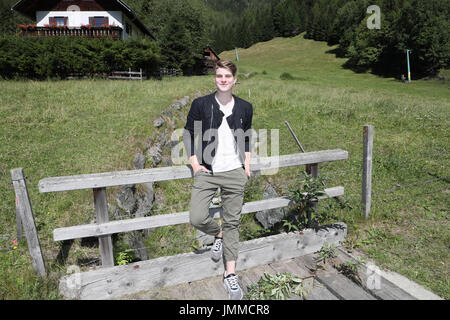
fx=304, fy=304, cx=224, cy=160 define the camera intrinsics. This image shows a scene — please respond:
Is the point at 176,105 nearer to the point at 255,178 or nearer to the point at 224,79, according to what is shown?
the point at 255,178

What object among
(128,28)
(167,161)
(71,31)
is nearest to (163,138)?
(167,161)

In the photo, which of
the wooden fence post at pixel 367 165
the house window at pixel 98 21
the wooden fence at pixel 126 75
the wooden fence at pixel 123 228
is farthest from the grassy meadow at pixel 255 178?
the house window at pixel 98 21

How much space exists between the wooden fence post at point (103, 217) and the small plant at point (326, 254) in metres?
2.60

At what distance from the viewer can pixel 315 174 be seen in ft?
14.4

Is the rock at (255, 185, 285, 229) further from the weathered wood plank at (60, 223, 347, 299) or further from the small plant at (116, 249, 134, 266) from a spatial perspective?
the small plant at (116, 249, 134, 266)

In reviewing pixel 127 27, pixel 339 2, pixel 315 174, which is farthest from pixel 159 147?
pixel 339 2

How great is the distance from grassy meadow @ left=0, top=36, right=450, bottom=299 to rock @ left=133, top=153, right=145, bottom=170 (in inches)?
7.2

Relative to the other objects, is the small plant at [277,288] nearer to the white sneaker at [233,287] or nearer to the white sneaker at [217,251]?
the white sneaker at [233,287]

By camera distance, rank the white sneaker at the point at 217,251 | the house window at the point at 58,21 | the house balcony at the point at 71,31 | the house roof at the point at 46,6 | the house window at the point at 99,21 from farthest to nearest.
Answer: the house window at the point at 99,21 → the house window at the point at 58,21 → the house roof at the point at 46,6 → the house balcony at the point at 71,31 → the white sneaker at the point at 217,251

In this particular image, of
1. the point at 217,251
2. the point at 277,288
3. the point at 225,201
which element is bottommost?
the point at 277,288

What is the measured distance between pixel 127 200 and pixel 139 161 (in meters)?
1.79

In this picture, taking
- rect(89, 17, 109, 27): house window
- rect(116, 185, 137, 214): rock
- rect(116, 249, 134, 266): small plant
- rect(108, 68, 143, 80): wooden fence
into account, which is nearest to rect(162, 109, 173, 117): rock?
rect(116, 185, 137, 214): rock

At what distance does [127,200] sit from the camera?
599cm

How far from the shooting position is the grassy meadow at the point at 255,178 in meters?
4.37
